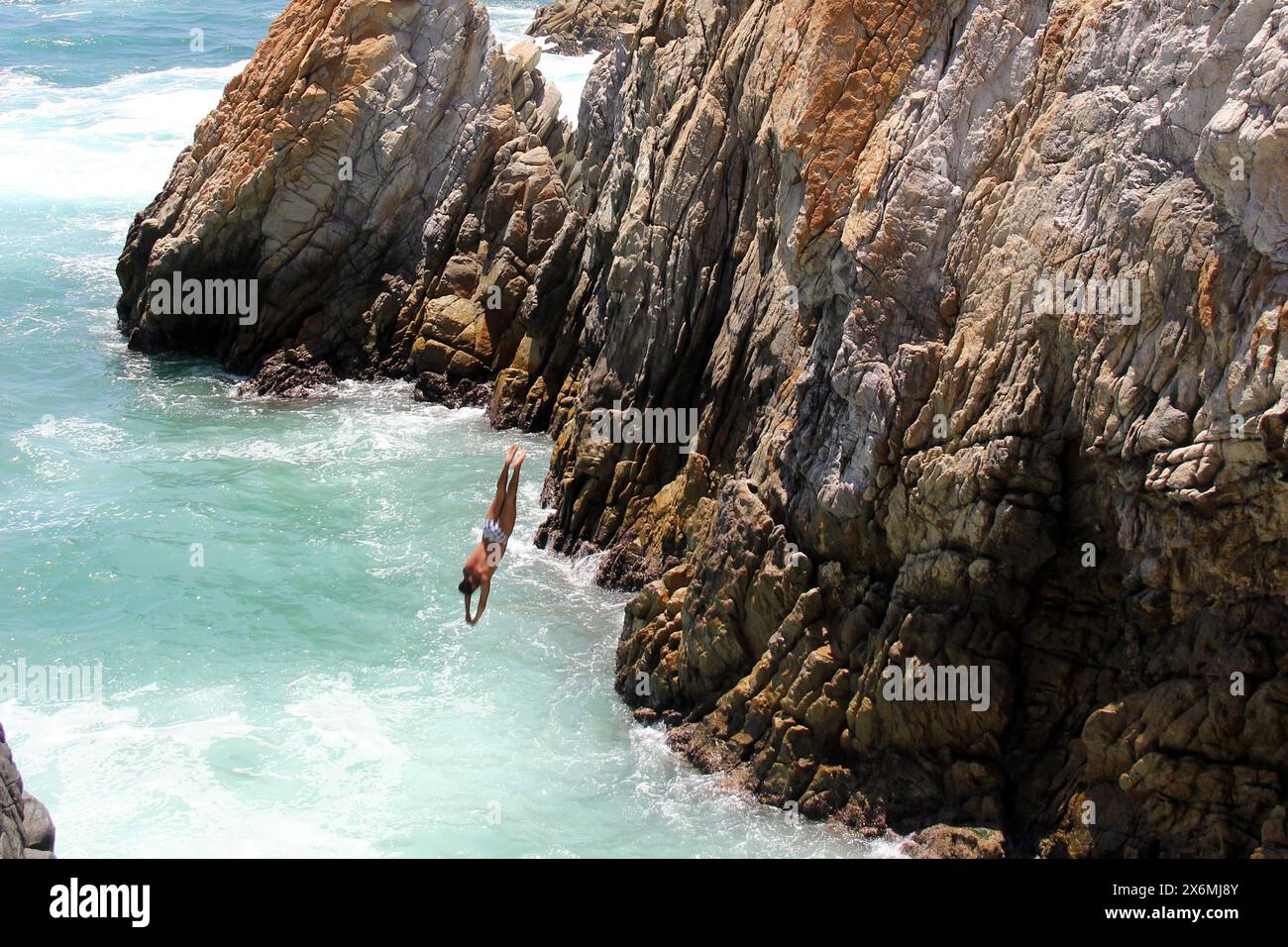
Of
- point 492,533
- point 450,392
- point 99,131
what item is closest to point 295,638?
point 492,533

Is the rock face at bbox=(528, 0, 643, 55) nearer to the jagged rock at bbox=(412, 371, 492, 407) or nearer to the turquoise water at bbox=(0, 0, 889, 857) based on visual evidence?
the turquoise water at bbox=(0, 0, 889, 857)

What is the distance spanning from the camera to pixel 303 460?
92.8 feet

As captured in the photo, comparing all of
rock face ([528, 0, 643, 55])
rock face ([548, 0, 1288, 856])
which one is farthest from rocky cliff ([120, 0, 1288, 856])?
rock face ([528, 0, 643, 55])

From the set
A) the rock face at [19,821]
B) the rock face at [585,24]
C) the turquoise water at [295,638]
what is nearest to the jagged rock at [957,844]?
the turquoise water at [295,638]

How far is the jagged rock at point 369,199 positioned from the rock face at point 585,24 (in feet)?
80.1

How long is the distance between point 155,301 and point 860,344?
2111cm

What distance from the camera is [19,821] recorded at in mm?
12586

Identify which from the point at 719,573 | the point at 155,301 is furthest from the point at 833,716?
the point at 155,301

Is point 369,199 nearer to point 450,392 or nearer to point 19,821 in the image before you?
point 450,392

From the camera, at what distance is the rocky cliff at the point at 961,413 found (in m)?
14.2

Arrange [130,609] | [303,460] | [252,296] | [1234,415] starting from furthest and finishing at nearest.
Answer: [252,296], [303,460], [130,609], [1234,415]

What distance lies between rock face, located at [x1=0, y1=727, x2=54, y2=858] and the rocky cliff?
8266 millimetres

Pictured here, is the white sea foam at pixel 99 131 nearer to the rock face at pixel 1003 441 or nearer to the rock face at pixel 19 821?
the rock face at pixel 1003 441

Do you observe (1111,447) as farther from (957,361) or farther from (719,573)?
(719,573)
